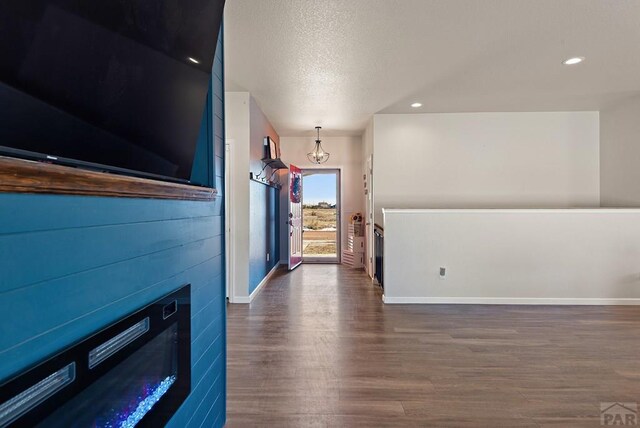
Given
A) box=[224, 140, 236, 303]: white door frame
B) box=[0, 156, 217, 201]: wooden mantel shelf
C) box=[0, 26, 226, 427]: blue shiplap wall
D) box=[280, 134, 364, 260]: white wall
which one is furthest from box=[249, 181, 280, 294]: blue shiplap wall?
box=[0, 156, 217, 201]: wooden mantel shelf

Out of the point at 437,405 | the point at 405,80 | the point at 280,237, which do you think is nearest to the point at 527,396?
the point at 437,405

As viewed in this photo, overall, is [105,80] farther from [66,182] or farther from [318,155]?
[318,155]

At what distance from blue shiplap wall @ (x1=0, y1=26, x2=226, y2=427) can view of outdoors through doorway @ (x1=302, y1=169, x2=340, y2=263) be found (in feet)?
17.0

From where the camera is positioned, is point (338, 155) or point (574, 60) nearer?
point (574, 60)

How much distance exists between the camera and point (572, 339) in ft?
9.12

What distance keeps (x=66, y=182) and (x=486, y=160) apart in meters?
5.23

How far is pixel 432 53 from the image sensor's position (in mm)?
2891

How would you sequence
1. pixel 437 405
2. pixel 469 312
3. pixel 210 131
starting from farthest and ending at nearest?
pixel 469 312, pixel 437 405, pixel 210 131

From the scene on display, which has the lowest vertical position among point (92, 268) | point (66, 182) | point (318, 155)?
point (92, 268)

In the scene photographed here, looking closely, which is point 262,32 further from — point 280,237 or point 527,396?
point 280,237

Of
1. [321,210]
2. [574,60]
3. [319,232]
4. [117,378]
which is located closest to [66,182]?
[117,378]

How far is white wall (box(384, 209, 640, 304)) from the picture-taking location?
3.77 m

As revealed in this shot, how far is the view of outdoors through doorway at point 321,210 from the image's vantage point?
6.57m

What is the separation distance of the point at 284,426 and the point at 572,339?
8.73 feet
